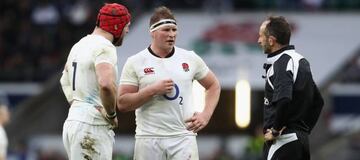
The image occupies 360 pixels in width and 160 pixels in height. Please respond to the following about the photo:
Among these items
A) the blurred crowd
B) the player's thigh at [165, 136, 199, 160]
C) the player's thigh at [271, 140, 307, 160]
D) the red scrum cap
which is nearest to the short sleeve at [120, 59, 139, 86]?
the red scrum cap

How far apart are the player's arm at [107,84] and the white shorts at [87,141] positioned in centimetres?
29

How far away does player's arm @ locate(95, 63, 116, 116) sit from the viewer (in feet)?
34.7

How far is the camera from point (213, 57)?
25.3 meters

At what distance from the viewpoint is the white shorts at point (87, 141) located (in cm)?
1090

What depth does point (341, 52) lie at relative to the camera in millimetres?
24969

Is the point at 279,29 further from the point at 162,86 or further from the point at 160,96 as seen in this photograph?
the point at 160,96

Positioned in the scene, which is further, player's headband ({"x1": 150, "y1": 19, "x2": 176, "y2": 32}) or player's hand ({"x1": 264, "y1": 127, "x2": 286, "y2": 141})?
player's headband ({"x1": 150, "y1": 19, "x2": 176, "y2": 32})

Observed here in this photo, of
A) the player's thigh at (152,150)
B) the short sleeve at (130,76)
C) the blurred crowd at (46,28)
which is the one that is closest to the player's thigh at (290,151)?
the player's thigh at (152,150)

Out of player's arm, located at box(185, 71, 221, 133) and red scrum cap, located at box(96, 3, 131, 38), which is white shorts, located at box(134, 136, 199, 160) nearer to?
player's arm, located at box(185, 71, 221, 133)

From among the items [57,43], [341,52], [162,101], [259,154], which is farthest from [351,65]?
[162,101]

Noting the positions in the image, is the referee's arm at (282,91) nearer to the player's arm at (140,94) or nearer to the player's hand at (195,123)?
the player's hand at (195,123)

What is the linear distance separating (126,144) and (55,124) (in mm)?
1853

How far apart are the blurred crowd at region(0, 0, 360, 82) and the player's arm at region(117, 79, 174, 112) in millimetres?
15833

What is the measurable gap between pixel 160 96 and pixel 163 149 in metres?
0.50
